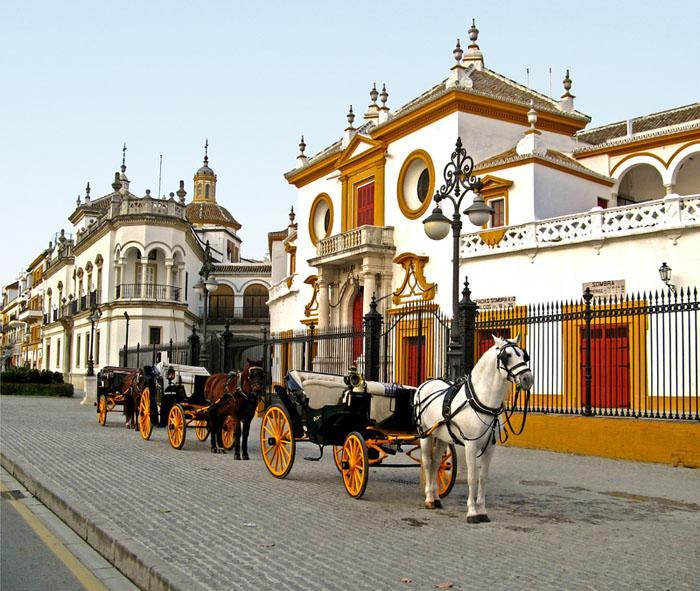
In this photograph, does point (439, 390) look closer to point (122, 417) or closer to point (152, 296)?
point (122, 417)

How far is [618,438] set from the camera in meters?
12.7

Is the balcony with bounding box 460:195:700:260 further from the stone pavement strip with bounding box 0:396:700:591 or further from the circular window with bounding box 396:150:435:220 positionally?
the stone pavement strip with bounding box 0:396:700:591

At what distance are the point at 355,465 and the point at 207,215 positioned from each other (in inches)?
2374

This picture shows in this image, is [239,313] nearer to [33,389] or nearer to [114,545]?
[33,389]

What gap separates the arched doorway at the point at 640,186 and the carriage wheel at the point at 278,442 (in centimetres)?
2055

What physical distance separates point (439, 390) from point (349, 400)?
128cm

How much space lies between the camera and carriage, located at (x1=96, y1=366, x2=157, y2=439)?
14.8 metres

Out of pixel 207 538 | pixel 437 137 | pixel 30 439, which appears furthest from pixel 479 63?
pixel 207 538

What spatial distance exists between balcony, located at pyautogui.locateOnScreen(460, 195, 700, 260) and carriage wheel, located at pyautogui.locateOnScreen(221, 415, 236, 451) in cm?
1175

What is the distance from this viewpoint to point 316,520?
727 centimetres

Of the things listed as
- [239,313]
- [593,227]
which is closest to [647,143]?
[593,227]

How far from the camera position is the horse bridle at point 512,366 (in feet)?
23.6

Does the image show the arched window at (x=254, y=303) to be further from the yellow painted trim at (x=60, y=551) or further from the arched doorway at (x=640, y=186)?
the yellow painted trim at (x=60, y=551)

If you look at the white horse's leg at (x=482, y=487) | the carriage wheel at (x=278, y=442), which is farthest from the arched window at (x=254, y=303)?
the white horse's leg at (x=482, y=487)
